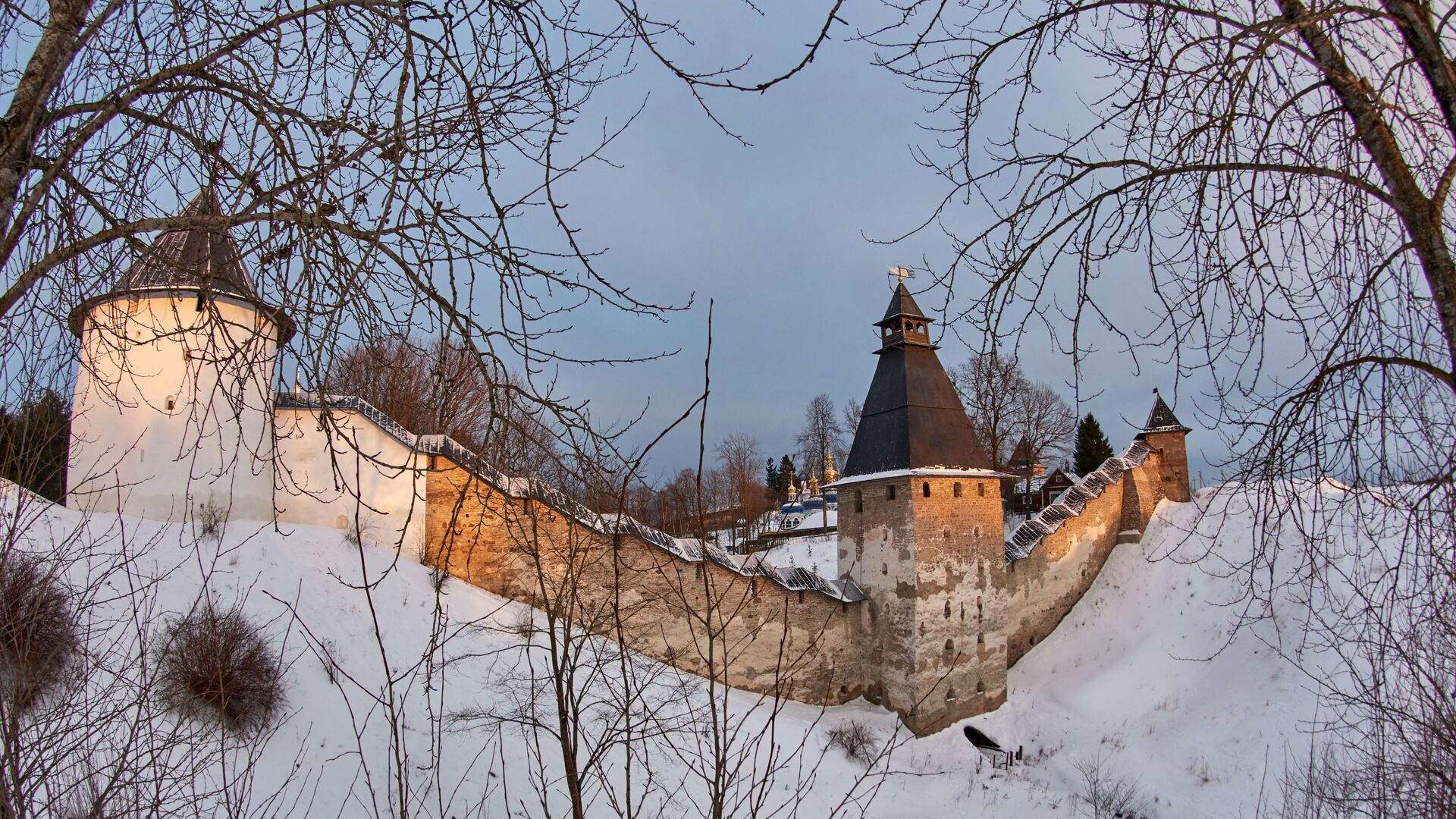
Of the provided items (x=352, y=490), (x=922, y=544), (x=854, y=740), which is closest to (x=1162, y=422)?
(x=922, y=544)

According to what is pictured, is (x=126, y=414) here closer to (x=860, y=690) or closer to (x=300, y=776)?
(x=300, y=776)

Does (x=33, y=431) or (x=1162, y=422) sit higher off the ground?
(x=1162, y=422)

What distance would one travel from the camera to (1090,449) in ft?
87.5

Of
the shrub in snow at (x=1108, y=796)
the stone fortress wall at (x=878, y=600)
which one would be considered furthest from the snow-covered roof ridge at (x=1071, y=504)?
the shrub in snow at (x=1108, y=796)

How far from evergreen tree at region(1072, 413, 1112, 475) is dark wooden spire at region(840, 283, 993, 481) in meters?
14.3

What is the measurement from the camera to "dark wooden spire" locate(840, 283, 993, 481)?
13.2 m

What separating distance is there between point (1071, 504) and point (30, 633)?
16.6 m

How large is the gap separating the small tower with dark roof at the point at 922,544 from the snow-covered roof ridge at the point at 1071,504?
1.54m

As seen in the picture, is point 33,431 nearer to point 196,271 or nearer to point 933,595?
point 196,271

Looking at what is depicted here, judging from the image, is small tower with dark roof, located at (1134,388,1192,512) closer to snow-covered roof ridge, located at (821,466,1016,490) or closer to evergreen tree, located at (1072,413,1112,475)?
snow-covered roof ridge, located at (821,466,1016,490)

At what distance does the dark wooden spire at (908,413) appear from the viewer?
13.2m

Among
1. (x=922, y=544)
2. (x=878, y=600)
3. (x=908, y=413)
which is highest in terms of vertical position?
(x=908, y=413)

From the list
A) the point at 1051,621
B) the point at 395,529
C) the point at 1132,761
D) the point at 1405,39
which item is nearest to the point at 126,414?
the point at 395,529

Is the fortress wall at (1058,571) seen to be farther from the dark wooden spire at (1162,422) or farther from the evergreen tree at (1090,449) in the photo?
the evergreen tree at (1090,449)
